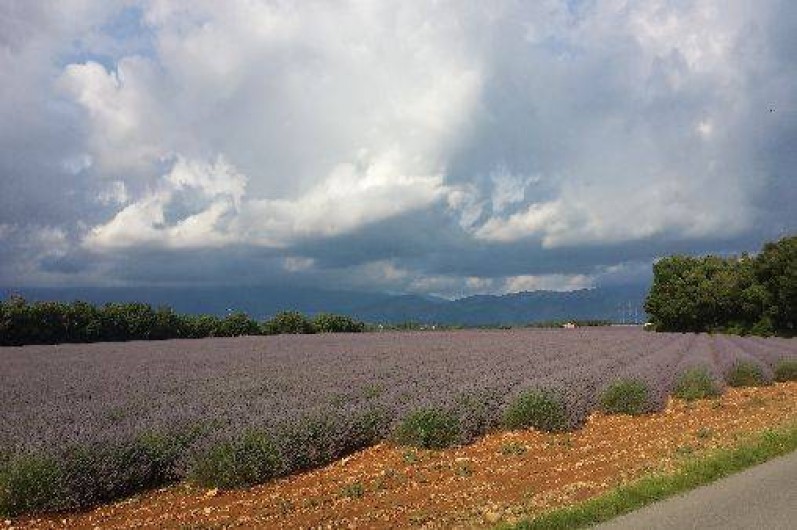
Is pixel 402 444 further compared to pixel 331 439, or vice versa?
pixel 402 444

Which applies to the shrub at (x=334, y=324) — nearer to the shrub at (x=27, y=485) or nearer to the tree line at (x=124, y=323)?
the tree line at (x=124, y=323)

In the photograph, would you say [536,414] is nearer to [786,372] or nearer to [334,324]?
[786,372]

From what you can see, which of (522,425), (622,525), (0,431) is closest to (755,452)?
(522,425)

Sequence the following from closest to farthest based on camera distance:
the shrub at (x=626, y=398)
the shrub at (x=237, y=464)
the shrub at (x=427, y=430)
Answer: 1. the shrub at (x=237, y=464)
2. the shrub at (x=427, y=430)
3. the shrub at (x=626, y=398)

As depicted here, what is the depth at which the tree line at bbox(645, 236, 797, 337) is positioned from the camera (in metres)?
61.9

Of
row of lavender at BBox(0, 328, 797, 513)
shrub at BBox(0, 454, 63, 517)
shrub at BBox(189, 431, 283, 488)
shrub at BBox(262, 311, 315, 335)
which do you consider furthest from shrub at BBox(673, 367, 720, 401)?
shrub at BBox(262, 311, 315, 335)

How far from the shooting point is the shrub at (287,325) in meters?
63.8

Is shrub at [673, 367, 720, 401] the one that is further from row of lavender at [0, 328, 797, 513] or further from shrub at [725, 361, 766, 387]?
Answer: shrub at [725, 361, 766, 387]

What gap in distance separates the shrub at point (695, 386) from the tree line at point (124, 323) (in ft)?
131

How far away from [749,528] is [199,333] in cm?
5529

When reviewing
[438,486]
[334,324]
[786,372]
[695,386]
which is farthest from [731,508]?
[334,324]

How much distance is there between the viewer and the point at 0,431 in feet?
33.6

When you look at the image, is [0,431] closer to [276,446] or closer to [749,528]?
[276,446]

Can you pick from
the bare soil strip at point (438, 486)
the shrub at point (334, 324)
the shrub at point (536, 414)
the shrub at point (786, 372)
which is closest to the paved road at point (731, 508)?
the bare soil strip at point (438, 486)
